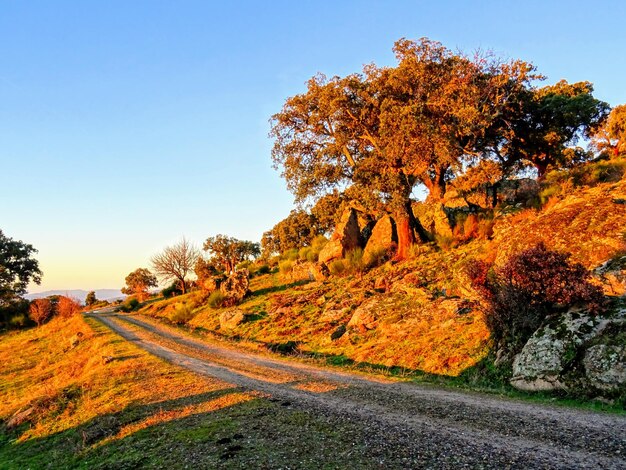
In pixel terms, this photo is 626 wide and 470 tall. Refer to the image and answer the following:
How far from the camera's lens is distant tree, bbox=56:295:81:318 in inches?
2063

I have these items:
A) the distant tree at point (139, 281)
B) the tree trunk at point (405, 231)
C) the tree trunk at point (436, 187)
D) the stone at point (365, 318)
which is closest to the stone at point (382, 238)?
the tree trunk at point (405, 231)

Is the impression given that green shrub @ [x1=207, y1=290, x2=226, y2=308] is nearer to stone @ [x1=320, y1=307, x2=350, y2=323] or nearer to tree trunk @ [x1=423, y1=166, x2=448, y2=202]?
stone @ [x1=320, y1=307, x2=350, y2=323]

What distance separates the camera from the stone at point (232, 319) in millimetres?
27517

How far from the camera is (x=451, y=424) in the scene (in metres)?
7.55

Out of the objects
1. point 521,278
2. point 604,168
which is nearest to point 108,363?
point 521,278

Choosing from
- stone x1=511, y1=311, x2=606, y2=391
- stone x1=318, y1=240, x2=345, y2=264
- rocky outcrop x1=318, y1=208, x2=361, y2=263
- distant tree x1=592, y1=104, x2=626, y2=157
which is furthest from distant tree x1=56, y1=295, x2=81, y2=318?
distant tree x1=592, y1=104, x2=626, y2=157

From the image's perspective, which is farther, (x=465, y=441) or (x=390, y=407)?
(x=390, y=407)

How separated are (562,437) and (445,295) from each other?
1315 centimetres

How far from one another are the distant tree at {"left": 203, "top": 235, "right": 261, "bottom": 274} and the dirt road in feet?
177

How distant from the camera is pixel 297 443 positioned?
22.9 feet

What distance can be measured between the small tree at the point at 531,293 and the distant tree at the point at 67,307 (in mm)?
55342

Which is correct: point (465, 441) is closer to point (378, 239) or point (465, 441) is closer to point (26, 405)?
point (26, 405)

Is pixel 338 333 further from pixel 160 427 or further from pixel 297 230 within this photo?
pixel 297 230

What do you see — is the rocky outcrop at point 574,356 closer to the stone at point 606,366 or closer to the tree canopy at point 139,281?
the stone at point 606,366
